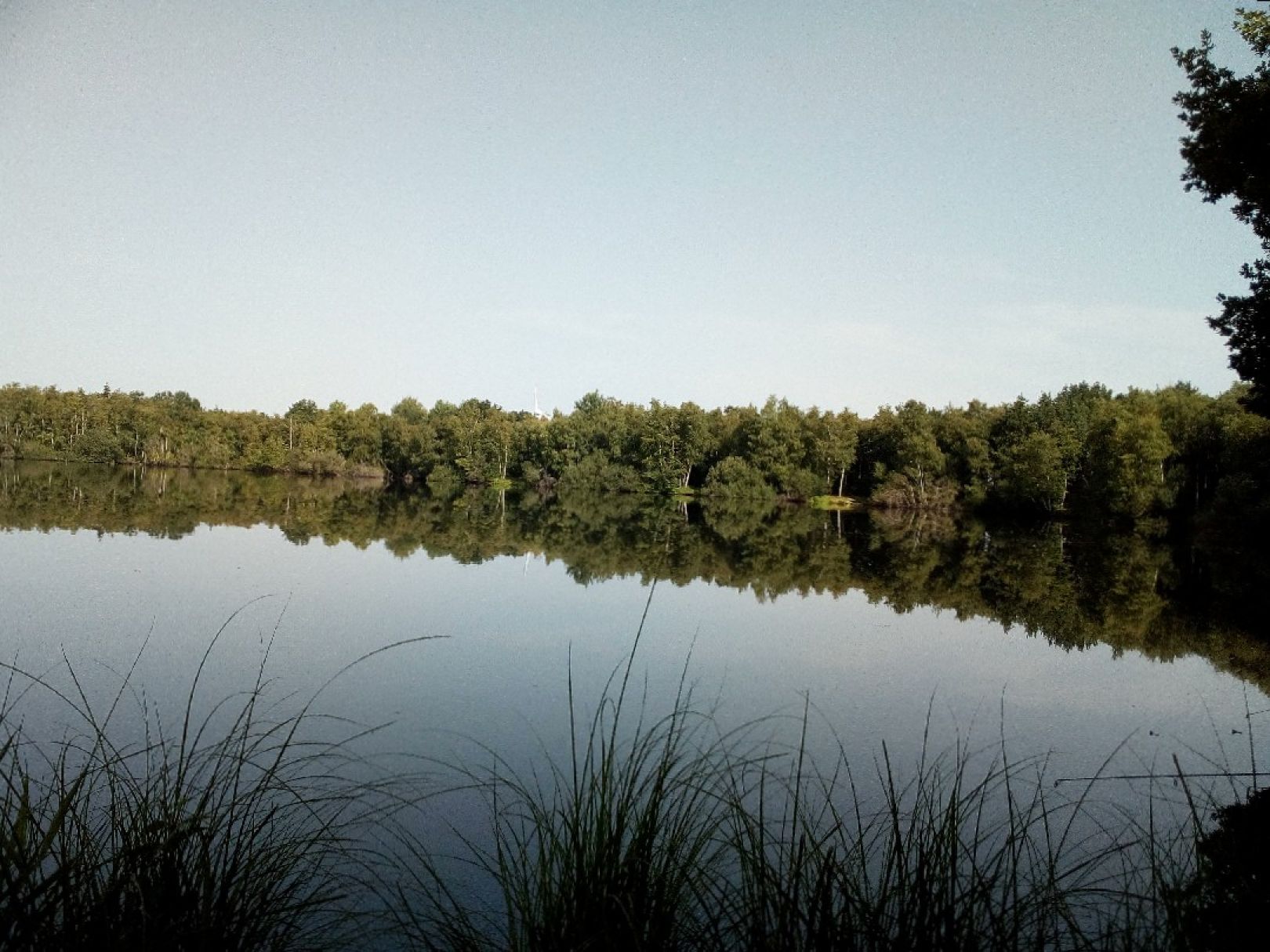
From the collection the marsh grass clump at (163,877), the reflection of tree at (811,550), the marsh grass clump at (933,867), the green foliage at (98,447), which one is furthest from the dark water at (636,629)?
the green foliage at (98,447)

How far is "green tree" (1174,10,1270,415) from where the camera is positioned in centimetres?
1157

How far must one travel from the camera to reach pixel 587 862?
8.43 ft

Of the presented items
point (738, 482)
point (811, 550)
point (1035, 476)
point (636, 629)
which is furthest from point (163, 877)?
point (738, 482)

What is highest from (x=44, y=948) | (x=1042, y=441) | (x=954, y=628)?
(x=1042, y=441)

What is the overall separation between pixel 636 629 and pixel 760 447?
4862 cm

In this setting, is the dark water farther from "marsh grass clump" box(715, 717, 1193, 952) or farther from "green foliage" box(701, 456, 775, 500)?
"green foliage" box(701, 456, 775, 500)

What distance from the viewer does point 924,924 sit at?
220 centimetres

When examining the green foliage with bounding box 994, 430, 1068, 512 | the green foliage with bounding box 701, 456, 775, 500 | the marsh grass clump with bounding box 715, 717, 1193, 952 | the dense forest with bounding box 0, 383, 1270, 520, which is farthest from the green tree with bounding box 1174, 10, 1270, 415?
the green foliage with bounding box 701, 456, 775, 500

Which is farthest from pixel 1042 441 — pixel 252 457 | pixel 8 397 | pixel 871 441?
pixel 8 397

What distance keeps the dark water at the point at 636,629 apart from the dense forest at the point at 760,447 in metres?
19.1

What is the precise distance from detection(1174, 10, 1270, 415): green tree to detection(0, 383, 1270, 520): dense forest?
2207 cm

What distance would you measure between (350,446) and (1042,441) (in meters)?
58.8

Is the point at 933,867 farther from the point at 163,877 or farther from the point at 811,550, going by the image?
the point at 811,550

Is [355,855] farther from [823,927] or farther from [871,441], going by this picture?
[871,441]
